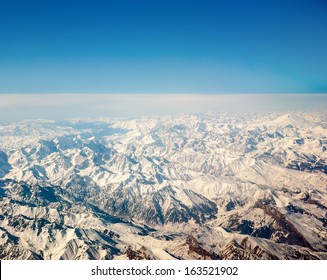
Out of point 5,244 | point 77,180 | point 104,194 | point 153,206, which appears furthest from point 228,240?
point 77,180

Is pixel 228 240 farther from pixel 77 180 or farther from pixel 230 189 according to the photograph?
pixel 77 180

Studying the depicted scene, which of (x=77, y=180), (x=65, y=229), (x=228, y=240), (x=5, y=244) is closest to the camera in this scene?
(x=228, y=240)

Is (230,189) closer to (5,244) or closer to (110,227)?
(110,227)

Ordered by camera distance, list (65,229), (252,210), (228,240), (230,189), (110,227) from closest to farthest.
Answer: (228,240) < (65,229) < (110,227) < (252,210) < (230,189)

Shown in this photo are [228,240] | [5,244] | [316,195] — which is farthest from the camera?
[316,195]

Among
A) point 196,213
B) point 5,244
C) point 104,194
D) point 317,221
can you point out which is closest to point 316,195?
point 317,221

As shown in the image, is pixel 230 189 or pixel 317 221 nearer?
pixel 317 221
